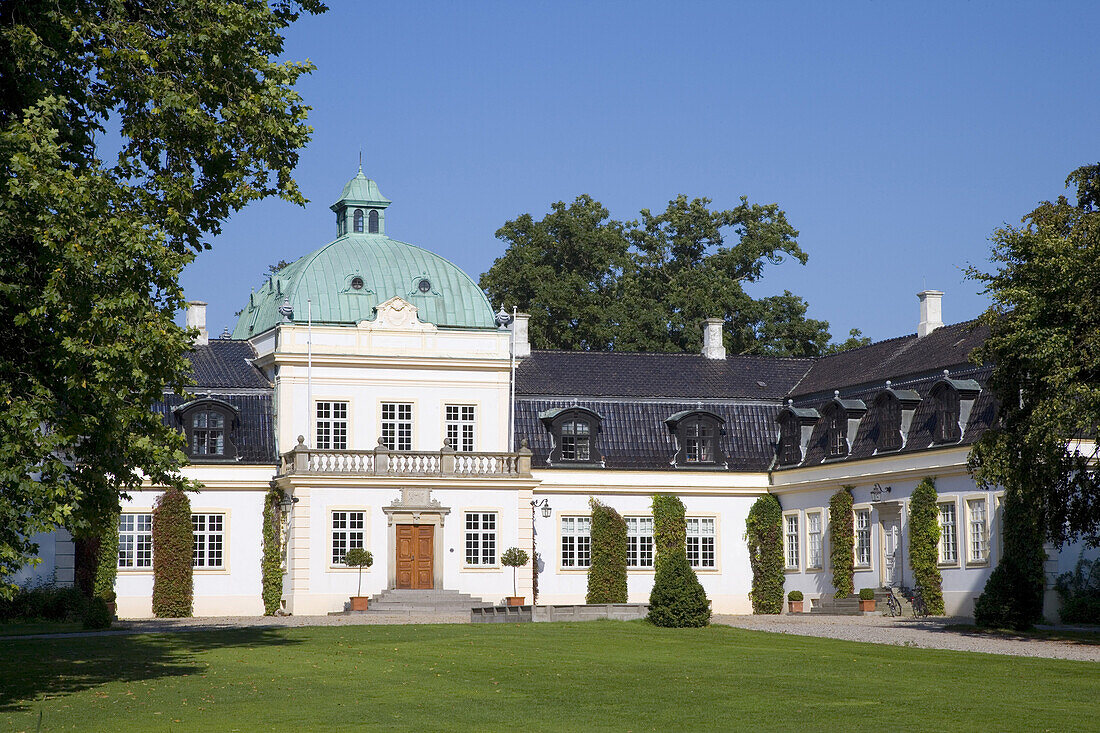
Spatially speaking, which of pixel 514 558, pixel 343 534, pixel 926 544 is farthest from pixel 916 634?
pixel 343 534

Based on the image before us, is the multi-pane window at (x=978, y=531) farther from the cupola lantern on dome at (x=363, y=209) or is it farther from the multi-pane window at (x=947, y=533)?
the cupola lantern on dome at (x=363, y=209)

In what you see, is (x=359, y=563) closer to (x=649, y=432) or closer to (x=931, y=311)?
(x=649, y=432)

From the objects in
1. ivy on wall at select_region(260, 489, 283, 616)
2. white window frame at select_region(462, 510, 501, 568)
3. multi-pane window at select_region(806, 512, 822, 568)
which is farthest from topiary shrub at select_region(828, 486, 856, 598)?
ivy on wall at select_region(260, 489, 283, 616)

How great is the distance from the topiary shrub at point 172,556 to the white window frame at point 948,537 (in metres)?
19.7

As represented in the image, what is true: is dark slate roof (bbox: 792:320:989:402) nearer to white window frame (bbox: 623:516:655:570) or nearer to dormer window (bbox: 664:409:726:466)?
dormer window (bbox: 664:409:726:466)

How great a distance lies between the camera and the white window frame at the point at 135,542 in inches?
1623

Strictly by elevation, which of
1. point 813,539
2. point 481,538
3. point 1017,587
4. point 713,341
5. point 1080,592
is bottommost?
point 1080,592

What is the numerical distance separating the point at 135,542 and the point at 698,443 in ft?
53.4

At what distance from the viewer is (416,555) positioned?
135 feet

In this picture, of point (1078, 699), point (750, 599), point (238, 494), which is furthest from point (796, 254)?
point (1078, 699)

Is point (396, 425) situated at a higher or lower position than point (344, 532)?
higher

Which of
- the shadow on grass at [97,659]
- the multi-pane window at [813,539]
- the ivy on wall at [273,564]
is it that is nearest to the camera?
the shadow on grass at [97,659]

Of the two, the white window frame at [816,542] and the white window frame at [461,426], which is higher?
the white window frame at [461,426]

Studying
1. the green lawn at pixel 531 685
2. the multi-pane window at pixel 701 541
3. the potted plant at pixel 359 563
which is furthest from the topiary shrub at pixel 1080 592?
the potted plant at pixel 359 563
